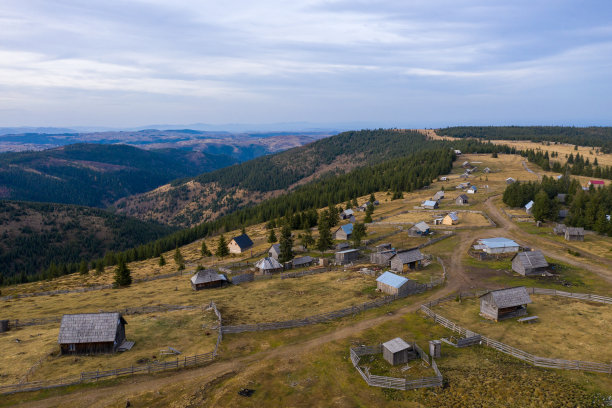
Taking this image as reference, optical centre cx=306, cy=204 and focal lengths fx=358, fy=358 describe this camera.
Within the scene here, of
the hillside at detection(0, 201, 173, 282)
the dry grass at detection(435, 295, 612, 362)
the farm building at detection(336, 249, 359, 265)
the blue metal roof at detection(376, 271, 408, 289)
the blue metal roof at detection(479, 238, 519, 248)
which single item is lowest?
the hillside at detection(0, 201, 173, 282)

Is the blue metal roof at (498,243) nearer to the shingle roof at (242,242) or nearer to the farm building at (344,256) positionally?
the farm building at (344,256)

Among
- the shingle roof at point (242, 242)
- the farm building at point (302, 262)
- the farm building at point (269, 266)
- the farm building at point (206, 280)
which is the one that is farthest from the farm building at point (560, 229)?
the shingle roof at point (242, 242)

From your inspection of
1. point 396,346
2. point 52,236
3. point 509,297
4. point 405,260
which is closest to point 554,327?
point 509,297

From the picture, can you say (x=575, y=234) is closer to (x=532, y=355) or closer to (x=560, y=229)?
(x=560, y=229)

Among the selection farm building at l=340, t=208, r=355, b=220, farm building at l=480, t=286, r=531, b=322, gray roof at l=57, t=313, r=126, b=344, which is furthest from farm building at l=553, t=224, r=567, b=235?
gray roof at l=57, t=313, r=126, b=344

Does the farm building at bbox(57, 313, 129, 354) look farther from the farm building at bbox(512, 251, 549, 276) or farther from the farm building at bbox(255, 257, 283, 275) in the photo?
the farm building at bbox(512, 251, 549, 276)
